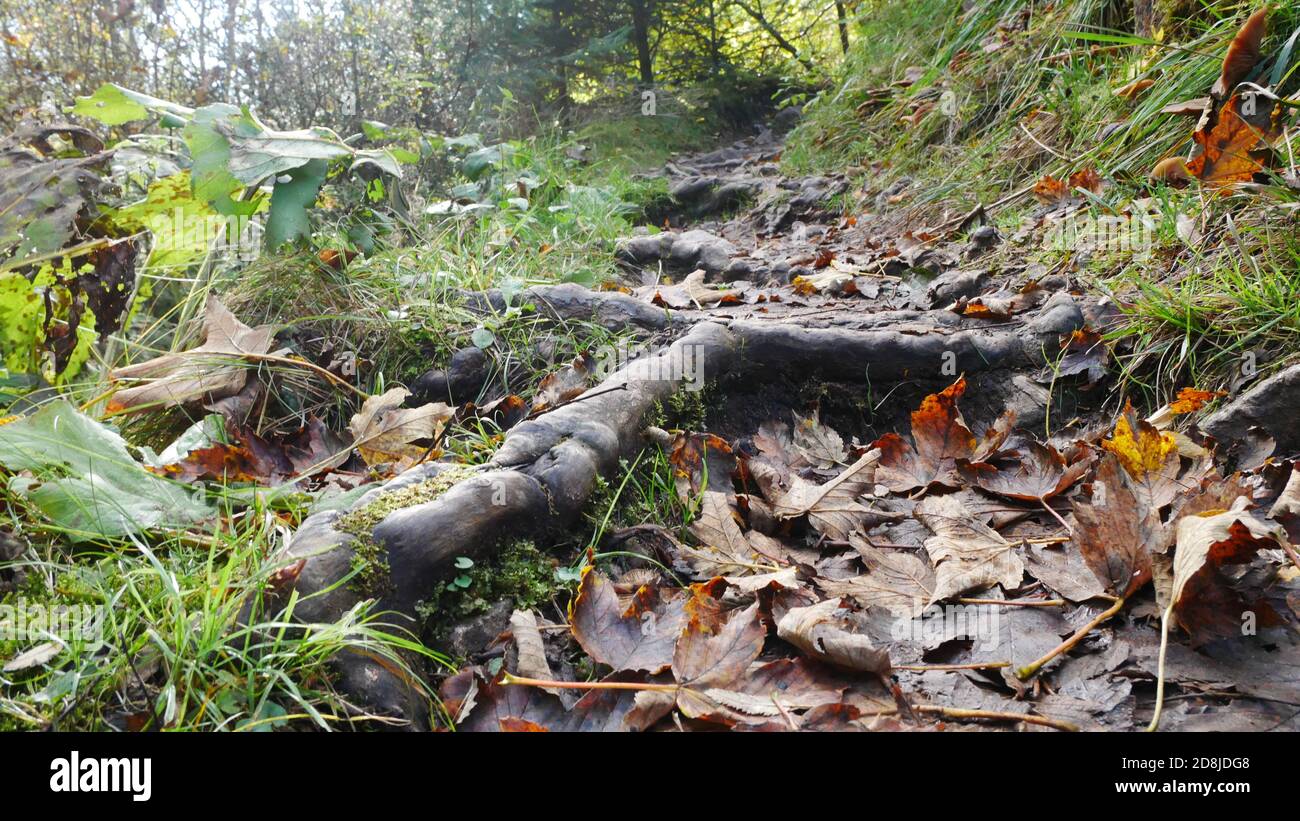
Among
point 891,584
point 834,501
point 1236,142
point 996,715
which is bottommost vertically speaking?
point 996,715

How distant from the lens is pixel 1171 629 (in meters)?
1.24

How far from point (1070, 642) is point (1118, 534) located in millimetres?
240

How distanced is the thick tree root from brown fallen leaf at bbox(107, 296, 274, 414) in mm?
985

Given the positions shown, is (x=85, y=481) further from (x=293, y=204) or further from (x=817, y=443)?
(x=817, y=443)

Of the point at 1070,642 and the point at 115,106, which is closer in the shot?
the point at 1070,642

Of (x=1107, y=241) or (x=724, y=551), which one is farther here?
(x=1107, y=241)

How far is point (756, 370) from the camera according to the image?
2.40 meters

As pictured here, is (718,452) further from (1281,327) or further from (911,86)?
(911,86)

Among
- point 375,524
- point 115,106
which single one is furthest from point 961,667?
point 115,106

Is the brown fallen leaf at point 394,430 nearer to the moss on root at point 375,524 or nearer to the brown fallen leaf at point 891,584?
the moss on root at point 375,524

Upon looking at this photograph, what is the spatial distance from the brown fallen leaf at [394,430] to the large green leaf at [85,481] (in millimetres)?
477

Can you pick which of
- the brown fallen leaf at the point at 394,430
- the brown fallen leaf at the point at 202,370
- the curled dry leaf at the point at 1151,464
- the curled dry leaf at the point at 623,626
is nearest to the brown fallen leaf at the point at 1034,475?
the curled dry leaf at the point at 1151,464
